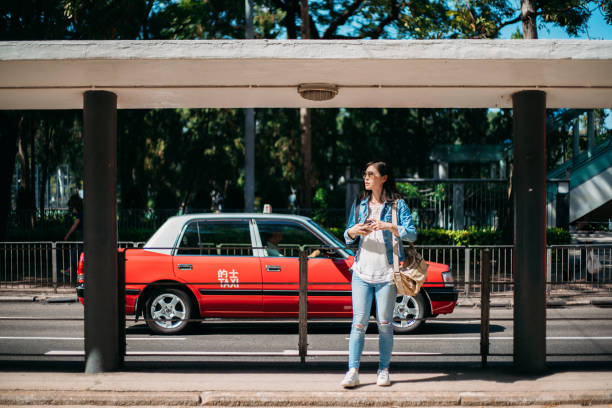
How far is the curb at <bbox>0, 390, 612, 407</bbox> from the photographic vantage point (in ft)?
16.0

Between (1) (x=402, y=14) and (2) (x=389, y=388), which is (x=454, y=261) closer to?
(2) (x=389, y=388)

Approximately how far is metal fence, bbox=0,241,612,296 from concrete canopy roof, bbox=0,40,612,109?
4.61 metres

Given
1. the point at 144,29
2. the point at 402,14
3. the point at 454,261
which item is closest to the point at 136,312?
the point at 454,261

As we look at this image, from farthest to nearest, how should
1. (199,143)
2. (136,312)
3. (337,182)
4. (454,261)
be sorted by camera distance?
(337,182) < (199,143) < (454,261) < (136,312)

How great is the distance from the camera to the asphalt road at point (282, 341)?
6.84 m

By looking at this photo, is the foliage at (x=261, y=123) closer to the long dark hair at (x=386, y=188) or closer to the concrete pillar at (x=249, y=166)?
the concrete pillar at (x=249, y=166)

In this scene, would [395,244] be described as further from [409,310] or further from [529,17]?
[529,17]

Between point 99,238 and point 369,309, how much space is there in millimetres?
2636

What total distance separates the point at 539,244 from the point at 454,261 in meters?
6.00

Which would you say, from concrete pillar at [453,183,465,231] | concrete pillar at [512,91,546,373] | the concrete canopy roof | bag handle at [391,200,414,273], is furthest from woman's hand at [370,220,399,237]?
concrete pillar at [453,183,465,231]

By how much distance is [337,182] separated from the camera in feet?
126

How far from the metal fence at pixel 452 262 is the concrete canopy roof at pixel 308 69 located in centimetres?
461

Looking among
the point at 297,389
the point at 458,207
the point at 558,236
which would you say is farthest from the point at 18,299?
the point at 558,236

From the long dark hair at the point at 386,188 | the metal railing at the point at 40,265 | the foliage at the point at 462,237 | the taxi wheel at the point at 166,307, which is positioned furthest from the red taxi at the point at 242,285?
the foliage at the point at 462,237
